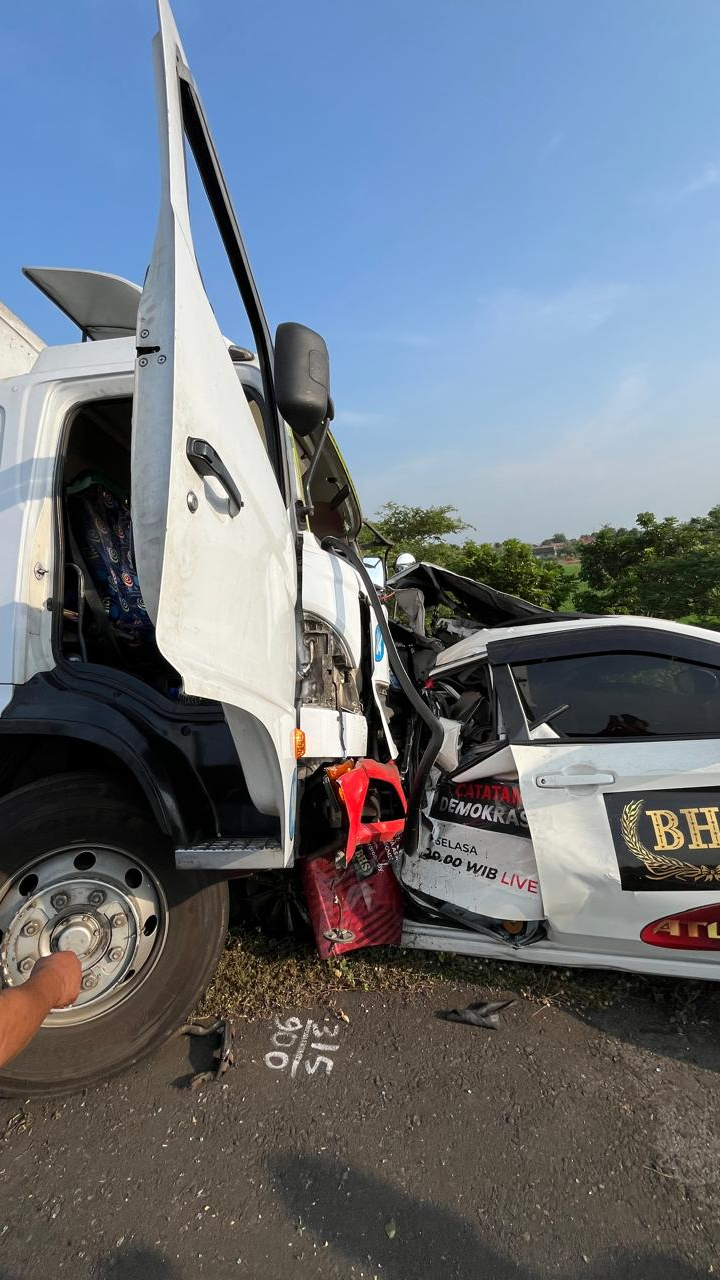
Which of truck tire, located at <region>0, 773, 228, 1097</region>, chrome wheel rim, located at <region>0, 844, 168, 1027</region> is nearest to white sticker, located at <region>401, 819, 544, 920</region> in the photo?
truck tire, located at <region>0, 773, 228, 1097</region>

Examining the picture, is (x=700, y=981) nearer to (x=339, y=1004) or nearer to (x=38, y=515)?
(x=339, y=1004)

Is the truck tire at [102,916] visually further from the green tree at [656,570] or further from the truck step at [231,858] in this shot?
the green tree at [656,570]

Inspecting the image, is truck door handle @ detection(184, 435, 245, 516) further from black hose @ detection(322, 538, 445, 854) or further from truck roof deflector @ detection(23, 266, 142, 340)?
truck roof deflector @ detection(23, 266, 142, 340)

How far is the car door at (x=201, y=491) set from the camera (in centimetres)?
131

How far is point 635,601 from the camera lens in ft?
29.9

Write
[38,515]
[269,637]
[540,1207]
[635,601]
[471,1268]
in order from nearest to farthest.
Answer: [471,1268] < [540,1207] < [269,637] < [38,515] < [635,601]

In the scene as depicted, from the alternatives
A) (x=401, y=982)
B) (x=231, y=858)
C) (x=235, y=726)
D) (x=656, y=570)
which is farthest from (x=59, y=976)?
(x=656, y=570)

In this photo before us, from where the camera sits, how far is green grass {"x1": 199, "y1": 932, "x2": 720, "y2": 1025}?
2391 mm

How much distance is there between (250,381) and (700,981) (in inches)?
120

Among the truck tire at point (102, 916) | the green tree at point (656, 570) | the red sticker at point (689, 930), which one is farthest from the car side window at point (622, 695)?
the green tree at point (656, 570)

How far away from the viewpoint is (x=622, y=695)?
2.44 meters

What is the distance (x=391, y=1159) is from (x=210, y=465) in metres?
2.09

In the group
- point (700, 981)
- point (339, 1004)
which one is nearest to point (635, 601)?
point (700, 981)

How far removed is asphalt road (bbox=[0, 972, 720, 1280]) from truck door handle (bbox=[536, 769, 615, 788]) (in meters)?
0.92
